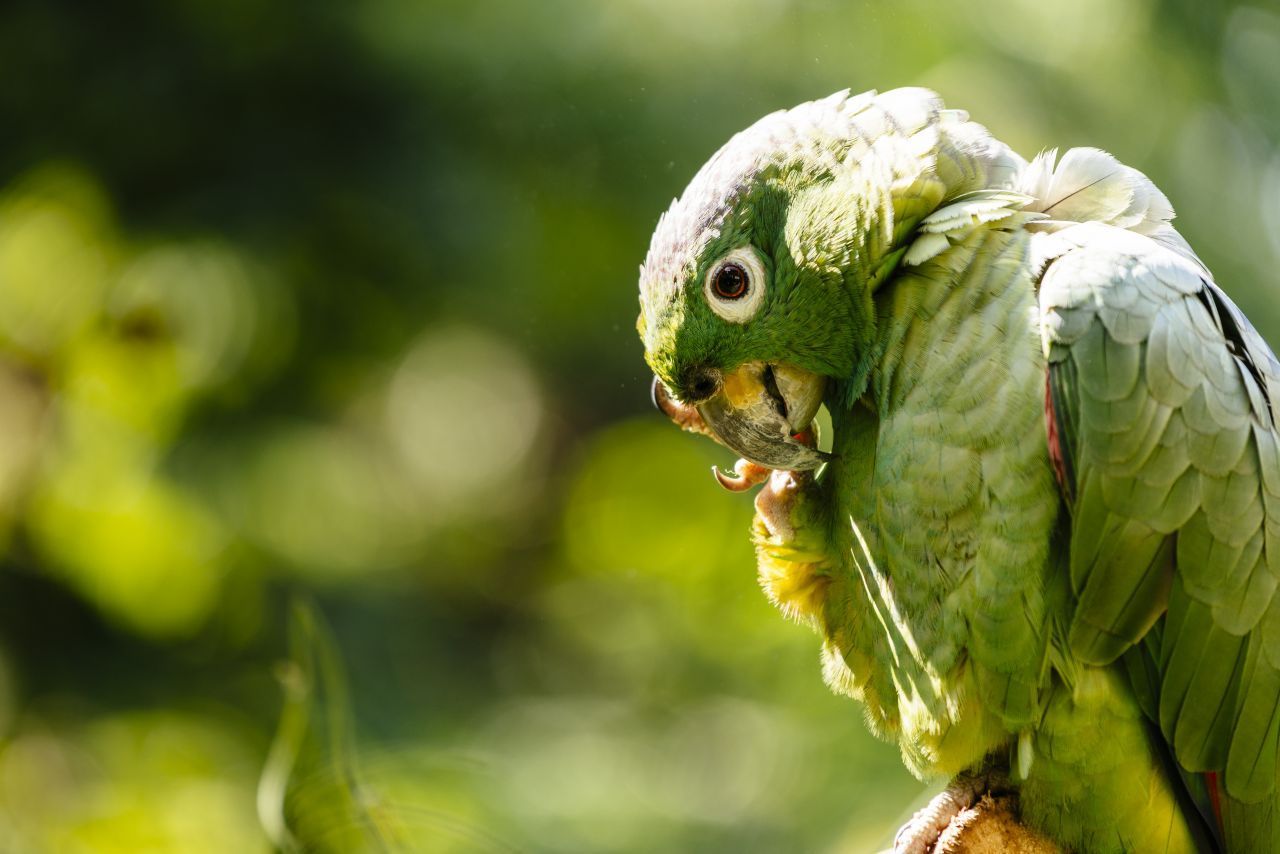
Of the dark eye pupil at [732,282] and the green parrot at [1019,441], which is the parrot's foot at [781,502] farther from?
the dark eye pupil at [732,282]

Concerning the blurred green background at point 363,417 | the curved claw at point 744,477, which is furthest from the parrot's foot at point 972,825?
the blurred green background at point 363,417

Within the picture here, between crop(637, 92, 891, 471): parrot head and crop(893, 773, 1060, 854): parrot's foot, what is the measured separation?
0.57 metres

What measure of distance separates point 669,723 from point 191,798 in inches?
63.5

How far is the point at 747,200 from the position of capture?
5.78ft

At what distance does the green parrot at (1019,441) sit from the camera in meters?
1.56

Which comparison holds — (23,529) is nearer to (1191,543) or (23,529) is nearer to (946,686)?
(946,686)

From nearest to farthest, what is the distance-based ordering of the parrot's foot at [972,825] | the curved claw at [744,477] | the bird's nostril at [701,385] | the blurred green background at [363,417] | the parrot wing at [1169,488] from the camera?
the parrot wing at [1169,488] → the parrot's foot at [972,825] → the bird's nostril at [701,385] → the curved claw at [744,477] → the blurred green background at [363,417]

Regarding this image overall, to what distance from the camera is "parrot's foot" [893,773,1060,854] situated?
170 cm

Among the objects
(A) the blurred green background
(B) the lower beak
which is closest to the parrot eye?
(B) the lower beak

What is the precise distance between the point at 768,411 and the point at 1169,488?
23.7 inches

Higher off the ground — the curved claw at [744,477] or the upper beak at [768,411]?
the upper beak at [768,411]

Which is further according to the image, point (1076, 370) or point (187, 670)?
point (187, 670)

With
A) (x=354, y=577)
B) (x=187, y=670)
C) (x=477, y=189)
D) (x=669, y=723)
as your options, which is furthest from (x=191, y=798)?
(x=477, y=189)

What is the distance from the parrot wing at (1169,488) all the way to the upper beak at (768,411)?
398 mm
